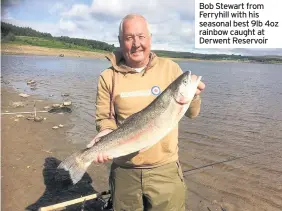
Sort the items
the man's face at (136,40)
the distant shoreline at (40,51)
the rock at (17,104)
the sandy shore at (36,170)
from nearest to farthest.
→ the man's face at (136,40), the sandy shore at (36,170), the rock at (17,104), the distant shoreline at (40,51)

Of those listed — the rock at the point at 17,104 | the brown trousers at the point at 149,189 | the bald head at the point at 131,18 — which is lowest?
the rock at the point at 17,104

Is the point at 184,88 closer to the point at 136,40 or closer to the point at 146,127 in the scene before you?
the point at 146,127

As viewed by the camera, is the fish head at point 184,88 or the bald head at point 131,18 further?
the bald head at point 131,18

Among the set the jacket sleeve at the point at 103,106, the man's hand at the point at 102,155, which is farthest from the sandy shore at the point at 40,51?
the man's hand at the point at 102,155

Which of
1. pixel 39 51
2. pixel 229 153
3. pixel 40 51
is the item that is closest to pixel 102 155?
pixel 229 153

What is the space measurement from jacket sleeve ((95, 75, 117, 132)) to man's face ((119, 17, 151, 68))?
0.50m

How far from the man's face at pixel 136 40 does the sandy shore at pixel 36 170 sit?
3.93 meters

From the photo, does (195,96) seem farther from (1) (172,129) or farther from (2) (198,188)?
(2) (198,188)

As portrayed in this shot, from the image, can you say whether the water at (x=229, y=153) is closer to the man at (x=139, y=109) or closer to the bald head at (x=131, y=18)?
the man at (x=139, y=109)

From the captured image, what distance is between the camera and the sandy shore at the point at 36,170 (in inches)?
279

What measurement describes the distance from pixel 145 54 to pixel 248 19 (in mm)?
8867

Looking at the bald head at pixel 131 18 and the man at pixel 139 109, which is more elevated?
the bald head at pixel 131 18

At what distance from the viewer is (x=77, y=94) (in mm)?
24828

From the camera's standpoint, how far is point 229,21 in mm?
11102
